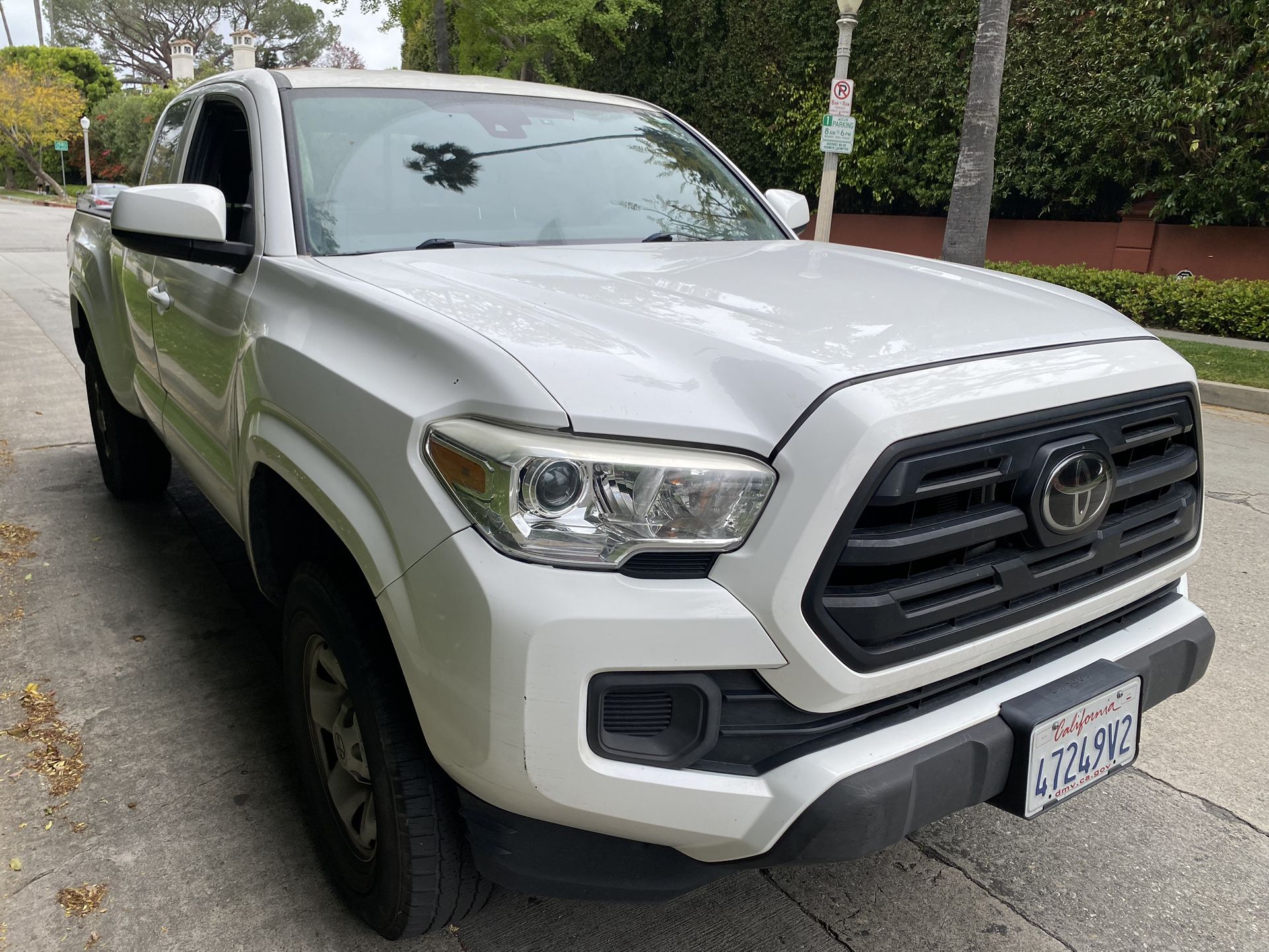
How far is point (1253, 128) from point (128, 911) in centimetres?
1379

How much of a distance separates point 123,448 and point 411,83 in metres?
2.48

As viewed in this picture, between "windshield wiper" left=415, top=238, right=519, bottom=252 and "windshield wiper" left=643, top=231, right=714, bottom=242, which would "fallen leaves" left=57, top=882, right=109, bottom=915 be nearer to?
"windshield wiper" left=415, top=238, right=519, bottom=252

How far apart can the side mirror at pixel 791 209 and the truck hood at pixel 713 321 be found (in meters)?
0.90

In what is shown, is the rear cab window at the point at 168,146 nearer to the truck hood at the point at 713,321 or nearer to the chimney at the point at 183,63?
the truck hood at the point at 713,321

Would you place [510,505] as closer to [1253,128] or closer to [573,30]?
[1253,128]

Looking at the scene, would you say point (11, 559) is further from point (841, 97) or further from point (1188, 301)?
point (1188, 301)

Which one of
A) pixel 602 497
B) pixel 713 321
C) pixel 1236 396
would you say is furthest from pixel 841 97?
pixel 602 497

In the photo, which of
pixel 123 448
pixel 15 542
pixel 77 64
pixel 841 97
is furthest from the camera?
pixel 77 64

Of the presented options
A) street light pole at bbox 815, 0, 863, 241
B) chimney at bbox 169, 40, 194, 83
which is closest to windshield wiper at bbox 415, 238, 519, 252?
street light pole at bbox 815, 0, 863, 241

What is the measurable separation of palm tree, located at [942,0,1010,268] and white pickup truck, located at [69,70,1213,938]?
30.1 feet

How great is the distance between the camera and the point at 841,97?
1090 cm

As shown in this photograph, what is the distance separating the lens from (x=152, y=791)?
258 centimetres

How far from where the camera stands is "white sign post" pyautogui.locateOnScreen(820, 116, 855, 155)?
10.9 meters

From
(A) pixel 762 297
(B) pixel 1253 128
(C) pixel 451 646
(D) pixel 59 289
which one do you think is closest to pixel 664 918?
(C) pixel 451 646
